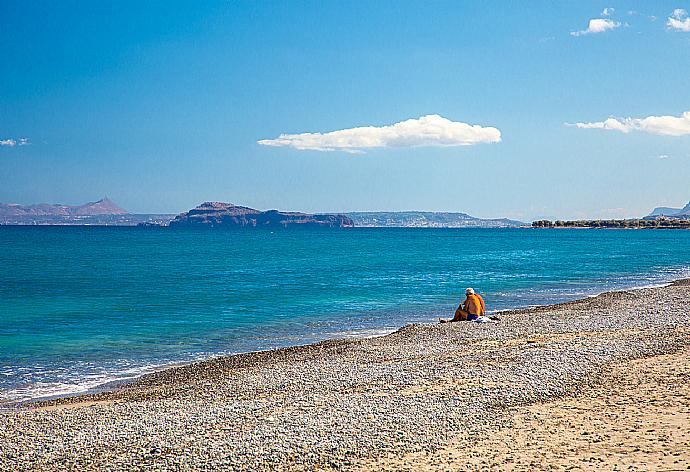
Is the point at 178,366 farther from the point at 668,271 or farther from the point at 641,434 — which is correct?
the point at 668,271

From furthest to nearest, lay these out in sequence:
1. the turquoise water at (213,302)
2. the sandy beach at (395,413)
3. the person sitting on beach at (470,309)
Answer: the person sitting on beach at (470,309) → the turquoise water at (213,302) → the sandy beach at (395,413)

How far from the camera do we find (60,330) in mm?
26250

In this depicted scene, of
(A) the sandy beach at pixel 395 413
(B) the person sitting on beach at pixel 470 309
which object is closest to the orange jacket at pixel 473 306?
(B) the person sitting on beach at pixel 470 309

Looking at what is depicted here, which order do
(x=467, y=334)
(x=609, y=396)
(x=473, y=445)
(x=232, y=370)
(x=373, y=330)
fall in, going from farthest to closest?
(x=373, y=330) < (x=467, y=334) < (x=232, y=370) < (x=609, y=396) < (x=473, y=445)

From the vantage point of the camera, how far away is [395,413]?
12234mm

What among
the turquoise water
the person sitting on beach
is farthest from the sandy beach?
the person sitting on beach

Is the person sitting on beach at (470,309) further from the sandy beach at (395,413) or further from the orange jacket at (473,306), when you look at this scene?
the sandy beach at (395,413)

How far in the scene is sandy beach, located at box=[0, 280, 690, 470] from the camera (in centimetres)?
1009

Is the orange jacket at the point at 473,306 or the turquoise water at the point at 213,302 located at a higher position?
the orange jacket at the point at 473,306

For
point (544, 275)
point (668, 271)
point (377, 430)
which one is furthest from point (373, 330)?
point (668, 271)

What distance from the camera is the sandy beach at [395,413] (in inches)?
397

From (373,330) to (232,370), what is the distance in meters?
9.19

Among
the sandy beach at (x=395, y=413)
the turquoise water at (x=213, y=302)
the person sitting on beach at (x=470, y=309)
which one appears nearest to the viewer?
the sandy beach at (x=395, y=413)

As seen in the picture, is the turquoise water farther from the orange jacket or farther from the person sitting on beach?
the orange jacket
